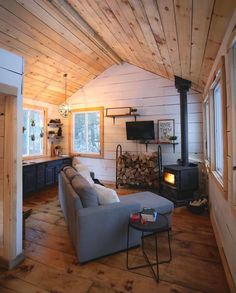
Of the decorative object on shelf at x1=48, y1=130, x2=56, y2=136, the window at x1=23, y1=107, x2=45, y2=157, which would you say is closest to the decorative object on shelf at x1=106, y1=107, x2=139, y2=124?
the decorative object on shelf at x1=48, y1=130, x2=56, y2=136

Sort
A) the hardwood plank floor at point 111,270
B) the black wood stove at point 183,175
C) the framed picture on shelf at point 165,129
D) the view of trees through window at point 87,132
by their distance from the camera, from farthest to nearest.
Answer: the view of trees through window at point 87,132, the framed picture on shelf at point 165,129, the black wood stove at point 183,175, the hardwood plank floor at point 111,270

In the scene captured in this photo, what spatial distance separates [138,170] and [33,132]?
3.26 metres

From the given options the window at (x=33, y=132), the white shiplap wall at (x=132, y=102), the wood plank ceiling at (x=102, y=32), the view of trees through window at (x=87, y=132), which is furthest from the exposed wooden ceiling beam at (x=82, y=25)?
the window at (x=33, y=132)

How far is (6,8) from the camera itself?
2.68 m

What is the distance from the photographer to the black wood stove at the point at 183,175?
3.83 m

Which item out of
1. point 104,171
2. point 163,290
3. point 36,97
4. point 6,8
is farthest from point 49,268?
point 36,97

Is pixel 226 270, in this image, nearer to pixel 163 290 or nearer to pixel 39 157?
pixel 163 290

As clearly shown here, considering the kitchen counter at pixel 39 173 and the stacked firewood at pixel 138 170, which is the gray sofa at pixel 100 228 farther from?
the kitchen counter at pixel 39 173

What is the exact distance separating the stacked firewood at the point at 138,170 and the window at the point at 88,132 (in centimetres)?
102

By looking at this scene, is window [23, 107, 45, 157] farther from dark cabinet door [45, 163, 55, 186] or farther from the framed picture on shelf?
the framed picture on shelf

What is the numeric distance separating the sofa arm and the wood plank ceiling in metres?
2.06

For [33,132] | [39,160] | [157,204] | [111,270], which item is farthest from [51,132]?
[111,270]

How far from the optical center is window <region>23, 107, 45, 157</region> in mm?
5301

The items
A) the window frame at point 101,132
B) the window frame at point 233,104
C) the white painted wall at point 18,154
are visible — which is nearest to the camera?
the window frame at point 233,104
